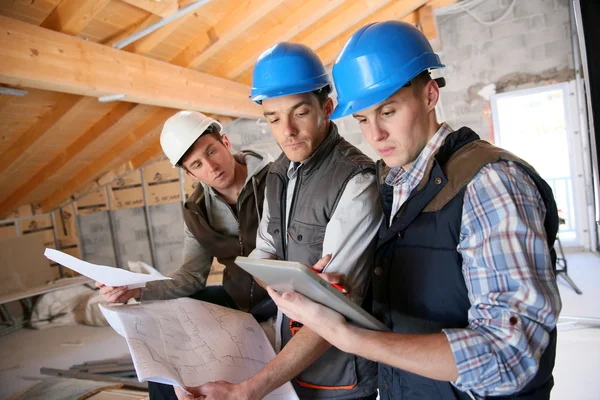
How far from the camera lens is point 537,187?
30.9 inches

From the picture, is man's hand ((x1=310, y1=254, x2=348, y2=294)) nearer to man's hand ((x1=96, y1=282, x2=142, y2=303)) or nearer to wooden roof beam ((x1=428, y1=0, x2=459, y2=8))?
man's hand ((x1=96, y1=282, x2=142, y2=303))

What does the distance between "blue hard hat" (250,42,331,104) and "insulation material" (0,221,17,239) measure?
548 cm

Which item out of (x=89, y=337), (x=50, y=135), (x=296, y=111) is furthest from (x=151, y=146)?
(x=296, y=111)

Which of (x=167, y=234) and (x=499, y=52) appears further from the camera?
(x=167, y=234)

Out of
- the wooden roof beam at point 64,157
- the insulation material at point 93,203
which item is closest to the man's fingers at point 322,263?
the wooden roof beam at point 64,157

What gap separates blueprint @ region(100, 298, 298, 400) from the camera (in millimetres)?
1019

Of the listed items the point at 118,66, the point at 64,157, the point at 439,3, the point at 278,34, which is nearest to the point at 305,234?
the point at 118,66

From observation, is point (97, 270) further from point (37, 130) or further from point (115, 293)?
point (37, 130)

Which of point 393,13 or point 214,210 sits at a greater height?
point 393,13

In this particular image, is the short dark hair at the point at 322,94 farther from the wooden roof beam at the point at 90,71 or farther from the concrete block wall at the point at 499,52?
the concrete block wall at the point at 499,52

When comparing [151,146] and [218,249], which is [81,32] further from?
[151,146]

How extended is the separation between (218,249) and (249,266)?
1.10m

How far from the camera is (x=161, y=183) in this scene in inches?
234

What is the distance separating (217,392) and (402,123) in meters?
0.79
